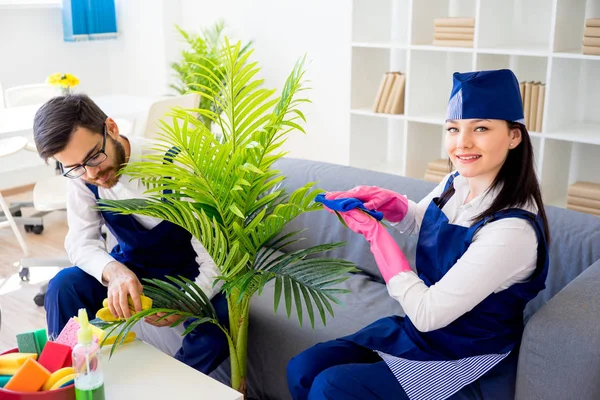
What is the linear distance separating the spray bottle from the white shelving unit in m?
2.33

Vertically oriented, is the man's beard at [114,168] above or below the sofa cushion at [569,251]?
above

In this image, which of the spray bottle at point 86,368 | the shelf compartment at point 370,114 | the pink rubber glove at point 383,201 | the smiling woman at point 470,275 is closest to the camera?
the spray bottle at point 86,368

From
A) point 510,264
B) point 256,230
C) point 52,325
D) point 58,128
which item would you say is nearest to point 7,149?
point 52,325

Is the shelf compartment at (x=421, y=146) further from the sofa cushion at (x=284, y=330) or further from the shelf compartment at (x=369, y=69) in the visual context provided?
the sofa cushion at (x=284, y=330)

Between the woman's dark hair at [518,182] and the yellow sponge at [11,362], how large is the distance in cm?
112

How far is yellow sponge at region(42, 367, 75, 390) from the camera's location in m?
1.45

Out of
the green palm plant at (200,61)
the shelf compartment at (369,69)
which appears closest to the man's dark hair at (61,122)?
the shelf compartment at (369,69)

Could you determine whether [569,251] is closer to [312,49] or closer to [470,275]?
[470,275]

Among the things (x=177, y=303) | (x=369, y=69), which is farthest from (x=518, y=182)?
(x=369, y=69)

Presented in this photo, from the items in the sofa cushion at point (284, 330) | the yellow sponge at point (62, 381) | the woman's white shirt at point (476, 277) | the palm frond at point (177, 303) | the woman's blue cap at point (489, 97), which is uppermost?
the woman's blue cap at point (489, 97)

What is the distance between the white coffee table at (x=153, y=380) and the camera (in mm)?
1511

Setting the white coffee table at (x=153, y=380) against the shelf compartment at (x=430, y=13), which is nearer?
the white coffee table at (x=153, y=380)

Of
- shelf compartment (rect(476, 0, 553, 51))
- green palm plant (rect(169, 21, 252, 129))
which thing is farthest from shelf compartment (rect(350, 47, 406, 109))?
green palm plant (rect(169, 21, 252, 129))

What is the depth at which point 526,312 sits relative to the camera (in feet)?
6.71
